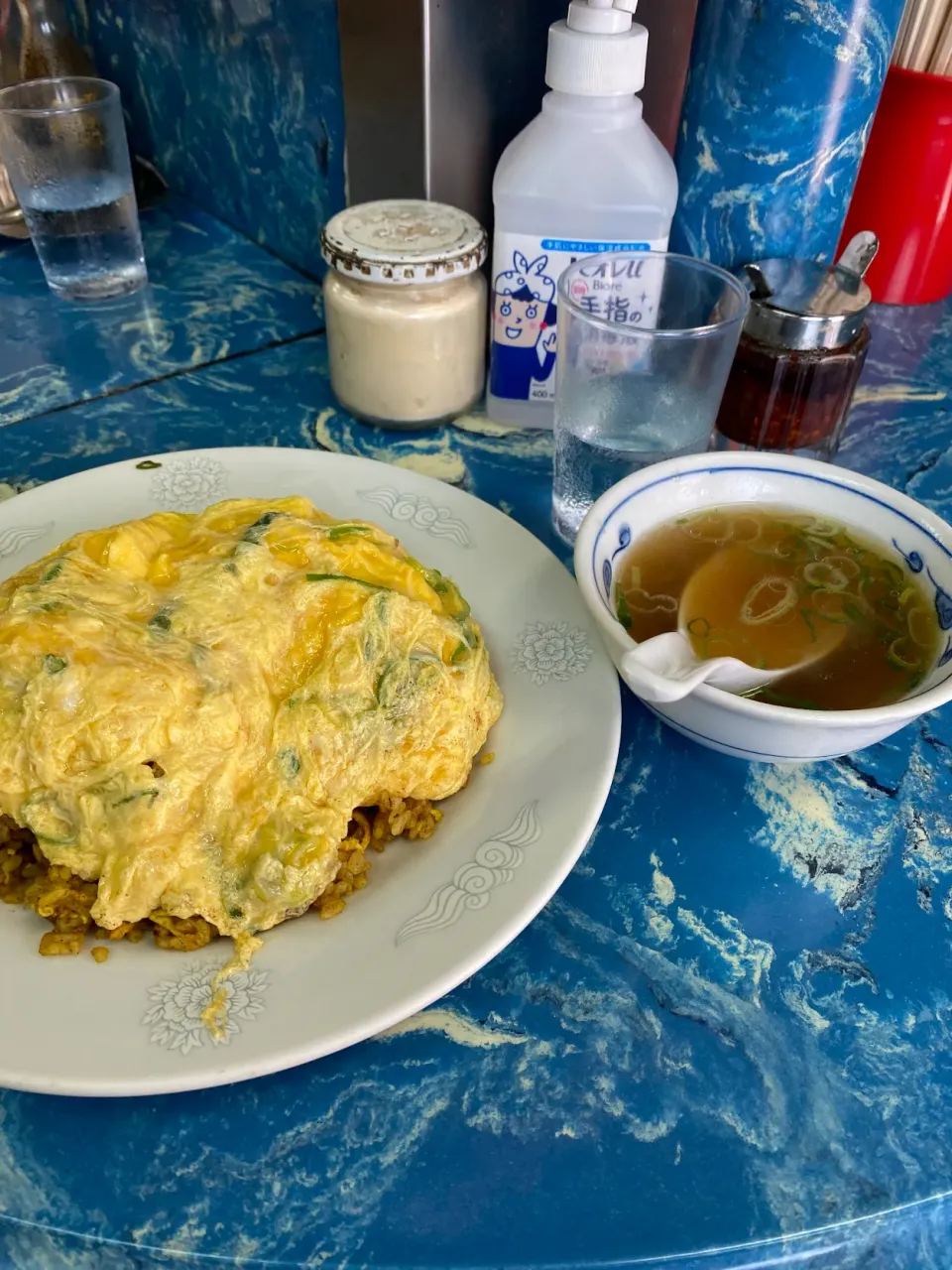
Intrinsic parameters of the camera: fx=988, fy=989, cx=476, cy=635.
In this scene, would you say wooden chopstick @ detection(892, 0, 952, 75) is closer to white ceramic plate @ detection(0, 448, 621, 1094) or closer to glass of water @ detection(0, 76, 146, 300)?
white ceramic plate @ detection(0, 448, 621, 1094)

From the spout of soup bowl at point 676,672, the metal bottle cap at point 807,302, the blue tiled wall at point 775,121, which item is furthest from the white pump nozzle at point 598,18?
the spout of soup bowl at point 676,672

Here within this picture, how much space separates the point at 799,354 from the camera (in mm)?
1430

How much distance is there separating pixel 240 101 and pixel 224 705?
1.63 m

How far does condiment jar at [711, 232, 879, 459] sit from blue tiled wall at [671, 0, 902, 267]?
0.07 metres

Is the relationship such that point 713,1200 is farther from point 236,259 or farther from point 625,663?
point 236,259

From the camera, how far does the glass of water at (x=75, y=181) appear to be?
184cm

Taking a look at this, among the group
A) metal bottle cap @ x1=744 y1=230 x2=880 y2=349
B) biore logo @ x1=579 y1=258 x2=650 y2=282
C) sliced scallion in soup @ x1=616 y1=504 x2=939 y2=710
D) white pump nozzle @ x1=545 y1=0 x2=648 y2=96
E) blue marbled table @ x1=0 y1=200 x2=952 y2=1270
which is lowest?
blue marbled table @ x1=0 y1=200 x2=952 y2=1270

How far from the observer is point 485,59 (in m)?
1.59

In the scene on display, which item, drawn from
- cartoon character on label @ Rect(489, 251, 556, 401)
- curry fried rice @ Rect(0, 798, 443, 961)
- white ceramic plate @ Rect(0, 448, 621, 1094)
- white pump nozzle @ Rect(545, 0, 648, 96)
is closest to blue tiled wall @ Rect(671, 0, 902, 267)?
white pump nozzle @ Rect(545, 0, 648, 96)

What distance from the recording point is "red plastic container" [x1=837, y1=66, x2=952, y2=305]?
5.67 ft

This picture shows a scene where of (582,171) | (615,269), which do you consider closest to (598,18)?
(582,171)

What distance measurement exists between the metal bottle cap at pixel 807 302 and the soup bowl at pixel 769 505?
338mm

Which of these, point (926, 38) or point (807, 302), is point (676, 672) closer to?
point (807, 302)

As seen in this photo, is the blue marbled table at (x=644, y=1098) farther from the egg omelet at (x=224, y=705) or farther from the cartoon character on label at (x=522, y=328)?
the cartoon character on label at (x=522, y=328)
